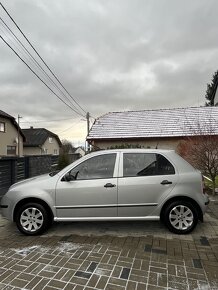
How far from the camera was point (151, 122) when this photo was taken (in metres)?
16.6

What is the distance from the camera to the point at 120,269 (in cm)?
342

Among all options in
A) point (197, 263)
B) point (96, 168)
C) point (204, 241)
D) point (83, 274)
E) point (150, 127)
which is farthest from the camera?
point (150, 127)

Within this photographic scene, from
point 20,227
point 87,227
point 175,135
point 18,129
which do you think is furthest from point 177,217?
point 18,129

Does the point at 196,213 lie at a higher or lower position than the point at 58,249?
higher

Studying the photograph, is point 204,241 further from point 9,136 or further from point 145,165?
point 9,136

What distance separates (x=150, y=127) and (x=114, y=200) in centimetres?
1180

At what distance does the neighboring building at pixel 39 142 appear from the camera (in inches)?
1553

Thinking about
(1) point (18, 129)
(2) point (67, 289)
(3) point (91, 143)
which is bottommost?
Result: (2) point (67, 289)

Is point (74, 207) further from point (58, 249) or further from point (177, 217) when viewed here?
point (177, 217)

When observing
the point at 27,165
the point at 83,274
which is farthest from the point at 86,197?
the point at 27,165

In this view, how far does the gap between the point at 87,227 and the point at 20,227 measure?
4.07 feet

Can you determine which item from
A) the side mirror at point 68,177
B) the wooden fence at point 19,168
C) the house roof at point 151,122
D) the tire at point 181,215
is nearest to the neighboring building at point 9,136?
the house roof at point 151,122

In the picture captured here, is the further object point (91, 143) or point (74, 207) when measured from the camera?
point (91, 143)

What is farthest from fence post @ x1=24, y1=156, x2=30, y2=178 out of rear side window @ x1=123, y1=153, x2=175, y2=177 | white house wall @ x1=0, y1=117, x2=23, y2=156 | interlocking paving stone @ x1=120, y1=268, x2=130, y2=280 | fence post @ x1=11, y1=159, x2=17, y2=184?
white house wall @ x1=0, y1=117, x2=23, y2=156
